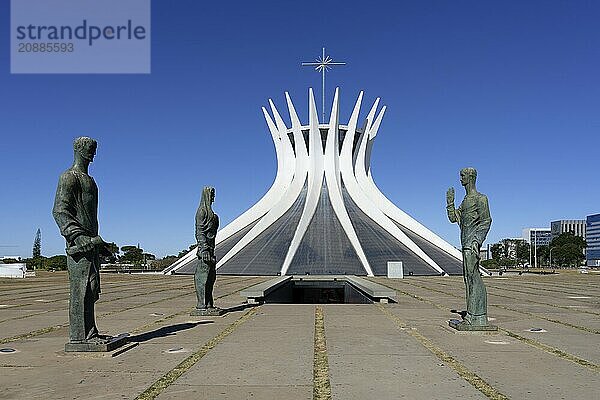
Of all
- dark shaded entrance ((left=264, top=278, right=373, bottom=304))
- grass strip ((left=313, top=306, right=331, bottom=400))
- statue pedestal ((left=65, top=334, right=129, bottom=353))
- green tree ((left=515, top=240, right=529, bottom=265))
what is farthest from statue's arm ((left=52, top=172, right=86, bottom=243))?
green tree ((left=515, top=240, right=529, bottom=265))

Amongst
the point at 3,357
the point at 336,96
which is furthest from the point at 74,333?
the point at 336,96

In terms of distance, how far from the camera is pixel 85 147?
784cm

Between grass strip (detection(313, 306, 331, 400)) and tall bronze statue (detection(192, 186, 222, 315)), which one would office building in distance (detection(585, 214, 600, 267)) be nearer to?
tall bronze statue (detection(192, 186, 222, 315))

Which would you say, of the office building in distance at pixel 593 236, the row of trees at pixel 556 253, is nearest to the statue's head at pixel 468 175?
the row of trees at pixel 556 253

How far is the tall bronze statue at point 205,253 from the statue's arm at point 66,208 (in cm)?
488

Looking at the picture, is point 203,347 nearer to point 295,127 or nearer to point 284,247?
point 284,247

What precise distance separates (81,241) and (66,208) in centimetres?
47

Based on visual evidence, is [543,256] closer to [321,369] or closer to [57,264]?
[57,264]

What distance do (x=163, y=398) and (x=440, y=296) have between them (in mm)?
14120

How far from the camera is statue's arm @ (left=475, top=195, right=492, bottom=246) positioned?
380 inches

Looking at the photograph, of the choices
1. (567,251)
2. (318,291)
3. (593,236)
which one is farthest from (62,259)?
(593,236)

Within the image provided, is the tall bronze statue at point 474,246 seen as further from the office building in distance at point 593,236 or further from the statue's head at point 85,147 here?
the office building in distance at point 593,236

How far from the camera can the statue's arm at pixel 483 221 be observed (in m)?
9.64

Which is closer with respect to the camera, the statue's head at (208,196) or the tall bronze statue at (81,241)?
the tall bronze statue at (81,241)
